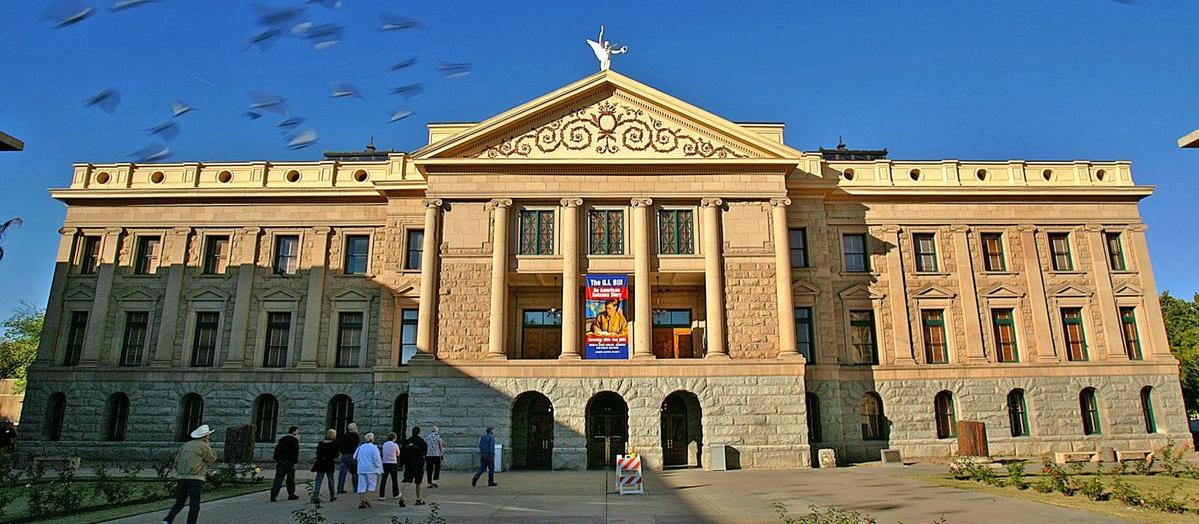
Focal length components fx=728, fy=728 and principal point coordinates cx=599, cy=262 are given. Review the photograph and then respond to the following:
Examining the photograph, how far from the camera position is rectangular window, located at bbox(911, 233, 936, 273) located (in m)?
34.5

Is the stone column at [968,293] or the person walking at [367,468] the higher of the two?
the stone column at [968,293]

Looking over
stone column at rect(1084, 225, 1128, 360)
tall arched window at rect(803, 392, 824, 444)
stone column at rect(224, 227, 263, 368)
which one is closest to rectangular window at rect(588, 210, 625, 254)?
tall arched window at rect(803, 392, 824, 444)

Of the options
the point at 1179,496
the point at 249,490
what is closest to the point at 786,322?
the point at 1179,496

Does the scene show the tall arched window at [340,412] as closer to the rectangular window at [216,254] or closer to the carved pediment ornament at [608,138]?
the rectangular window at [216,254]

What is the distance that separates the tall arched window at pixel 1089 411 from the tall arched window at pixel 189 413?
1559 inches

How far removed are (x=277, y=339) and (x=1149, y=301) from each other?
40.8 metres

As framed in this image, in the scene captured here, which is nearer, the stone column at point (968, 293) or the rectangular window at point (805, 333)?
the rectangular window at point (805, 333)

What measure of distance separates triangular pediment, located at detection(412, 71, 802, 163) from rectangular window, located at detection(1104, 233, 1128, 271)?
54.7ft

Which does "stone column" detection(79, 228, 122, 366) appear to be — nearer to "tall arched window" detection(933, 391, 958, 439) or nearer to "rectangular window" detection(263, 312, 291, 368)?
"rectangular window" detection(263, 312, 291, 368)

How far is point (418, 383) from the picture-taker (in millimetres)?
29156

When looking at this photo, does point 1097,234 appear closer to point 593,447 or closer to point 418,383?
point 593,447

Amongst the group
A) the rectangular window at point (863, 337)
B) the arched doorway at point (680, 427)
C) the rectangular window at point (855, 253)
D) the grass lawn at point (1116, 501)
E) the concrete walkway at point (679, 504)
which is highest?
the rectangular window at point (855, 253)

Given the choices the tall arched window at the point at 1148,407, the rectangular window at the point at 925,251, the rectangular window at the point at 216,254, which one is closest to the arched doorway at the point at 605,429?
the rectangular window at the point at 925,251

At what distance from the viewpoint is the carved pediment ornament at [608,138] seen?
31922mm
